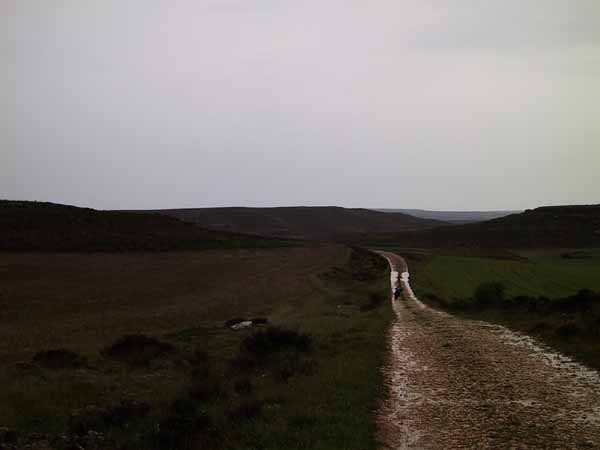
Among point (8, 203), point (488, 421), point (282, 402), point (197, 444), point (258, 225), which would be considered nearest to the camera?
point (197, 444)

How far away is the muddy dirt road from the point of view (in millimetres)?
9531

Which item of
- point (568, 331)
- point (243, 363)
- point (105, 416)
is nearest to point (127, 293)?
point (243, 363)

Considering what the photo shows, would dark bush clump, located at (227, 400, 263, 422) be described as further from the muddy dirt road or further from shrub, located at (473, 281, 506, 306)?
shrub, located at (473, 281, 506, 306)

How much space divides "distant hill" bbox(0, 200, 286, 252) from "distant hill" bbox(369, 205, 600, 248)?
52475mm

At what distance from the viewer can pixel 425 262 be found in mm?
65438

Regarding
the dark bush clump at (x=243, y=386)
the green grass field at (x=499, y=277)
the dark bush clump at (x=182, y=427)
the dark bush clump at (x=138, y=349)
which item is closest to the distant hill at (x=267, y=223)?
the green grass field at (x=499, y=277)

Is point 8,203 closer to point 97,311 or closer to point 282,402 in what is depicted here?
point 97,311

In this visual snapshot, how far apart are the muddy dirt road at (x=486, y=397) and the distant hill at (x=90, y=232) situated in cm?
4372

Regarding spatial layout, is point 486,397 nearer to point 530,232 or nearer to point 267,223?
point 530,232

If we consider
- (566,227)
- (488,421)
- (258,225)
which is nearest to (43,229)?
(488,421)

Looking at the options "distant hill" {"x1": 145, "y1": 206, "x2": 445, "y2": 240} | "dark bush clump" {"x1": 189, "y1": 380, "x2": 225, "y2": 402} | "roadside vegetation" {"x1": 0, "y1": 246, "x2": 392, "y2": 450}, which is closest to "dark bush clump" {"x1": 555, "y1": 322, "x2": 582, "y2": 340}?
"roadside vegetation" {"x1": 0, "y1": 246, "x2": 392, "y2": 450}

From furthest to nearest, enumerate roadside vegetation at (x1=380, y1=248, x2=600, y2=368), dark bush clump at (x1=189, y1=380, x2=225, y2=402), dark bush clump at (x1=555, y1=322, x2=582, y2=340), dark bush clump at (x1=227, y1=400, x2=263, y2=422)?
roadside vegetation at (x1=380, y1=248, x2=600, y2=368) < dark bush clump at (x1=555, y1=322, x2=582, y2=340) < dark bush clump at (x1=189, y1=380, x2=225, y2=402) < dark bush clump at (x1=227, y1=400, x2=263, y2=422)

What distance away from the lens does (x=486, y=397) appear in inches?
478

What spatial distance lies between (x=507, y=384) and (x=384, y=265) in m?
49.0
